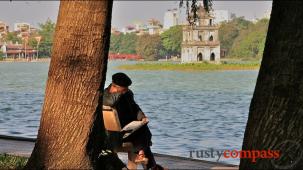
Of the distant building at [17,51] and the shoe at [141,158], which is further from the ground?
the shoe at [141,158]

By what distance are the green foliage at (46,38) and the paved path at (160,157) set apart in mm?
158647

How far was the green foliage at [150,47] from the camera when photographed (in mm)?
174325

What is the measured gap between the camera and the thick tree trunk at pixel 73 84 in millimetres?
7062

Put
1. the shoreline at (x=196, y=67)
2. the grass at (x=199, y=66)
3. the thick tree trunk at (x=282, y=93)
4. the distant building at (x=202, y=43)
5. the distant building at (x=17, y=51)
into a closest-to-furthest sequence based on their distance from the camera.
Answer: the thick tree trunk at (x=282, y=93), the distant building at (x=202, y=43), the grass at (x=199, y=66), the shoreline at (x=196, y=67), the distant building at (x=17, y=51)

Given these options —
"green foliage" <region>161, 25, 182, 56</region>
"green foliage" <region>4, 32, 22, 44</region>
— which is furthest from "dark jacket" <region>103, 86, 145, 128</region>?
"green foliage" <region>4, 32, 22, 44</region>

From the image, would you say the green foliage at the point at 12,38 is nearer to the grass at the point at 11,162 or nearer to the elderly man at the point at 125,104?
the grass at the point at 11,162

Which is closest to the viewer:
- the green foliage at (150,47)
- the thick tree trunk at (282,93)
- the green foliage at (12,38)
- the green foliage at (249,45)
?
the thick tree trunk at (282,93)

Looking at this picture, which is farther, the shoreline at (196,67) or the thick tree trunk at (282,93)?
the shoreline at (196,67)

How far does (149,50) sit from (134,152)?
170109 millimetres

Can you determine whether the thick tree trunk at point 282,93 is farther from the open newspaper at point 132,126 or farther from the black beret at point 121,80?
the black beret at point 121,80

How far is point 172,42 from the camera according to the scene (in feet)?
572

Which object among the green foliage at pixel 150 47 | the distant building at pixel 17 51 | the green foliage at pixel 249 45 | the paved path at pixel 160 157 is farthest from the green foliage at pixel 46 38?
the paved path at pixel 160 157

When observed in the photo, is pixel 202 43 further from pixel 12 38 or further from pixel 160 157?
pixel 160 157

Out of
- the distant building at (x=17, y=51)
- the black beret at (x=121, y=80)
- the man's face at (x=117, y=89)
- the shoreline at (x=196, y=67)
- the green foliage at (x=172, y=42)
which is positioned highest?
the black beret at (x=121, y=80)
